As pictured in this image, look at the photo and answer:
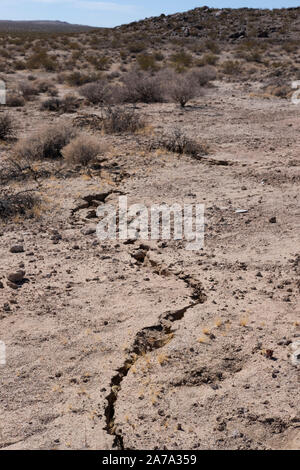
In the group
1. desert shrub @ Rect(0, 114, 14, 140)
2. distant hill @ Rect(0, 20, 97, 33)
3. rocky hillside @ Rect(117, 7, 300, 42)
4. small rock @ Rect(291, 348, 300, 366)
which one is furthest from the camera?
A: distant hill @ Rect(0, 20, 97, 33)

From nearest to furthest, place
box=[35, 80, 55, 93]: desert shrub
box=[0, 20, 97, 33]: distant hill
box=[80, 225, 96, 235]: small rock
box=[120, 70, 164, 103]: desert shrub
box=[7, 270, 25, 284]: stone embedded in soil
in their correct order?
box=[7, 270, 25, 284]: stone embedded in soil < box=[80, 225, 96, 235]: small rock < box=[120, 70, 164, 103]: desert shrub < box=[35, 80, 55, 93]: desert shrub < box=[0, 20, 97, 33]: distant hill

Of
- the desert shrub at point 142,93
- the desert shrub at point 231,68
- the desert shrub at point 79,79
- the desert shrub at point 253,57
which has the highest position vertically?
the desert shrub at point 253,57

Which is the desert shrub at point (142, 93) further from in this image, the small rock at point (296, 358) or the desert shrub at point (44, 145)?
the small rock at point (296, 358)

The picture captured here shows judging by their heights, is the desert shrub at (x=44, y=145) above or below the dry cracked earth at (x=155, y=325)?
above

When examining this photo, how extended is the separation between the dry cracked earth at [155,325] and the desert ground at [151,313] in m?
0.01

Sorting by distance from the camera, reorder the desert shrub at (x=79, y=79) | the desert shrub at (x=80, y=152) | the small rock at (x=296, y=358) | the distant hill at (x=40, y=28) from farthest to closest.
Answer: the distant hill at (x=40, y=28), the desert shrub at (x=79, y=79), the desert shrub at (x=80, y=152), the small rock at (x=296, y=358)

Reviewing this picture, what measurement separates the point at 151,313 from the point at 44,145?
5.70 m

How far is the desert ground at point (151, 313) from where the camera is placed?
332 centimetres

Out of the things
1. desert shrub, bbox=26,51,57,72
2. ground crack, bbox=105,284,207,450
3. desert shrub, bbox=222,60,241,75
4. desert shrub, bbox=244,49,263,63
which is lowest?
ground crack, bbox=105,284,207,450

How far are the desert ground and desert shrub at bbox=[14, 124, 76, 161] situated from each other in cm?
70

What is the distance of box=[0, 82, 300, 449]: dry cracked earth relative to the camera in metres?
3.29

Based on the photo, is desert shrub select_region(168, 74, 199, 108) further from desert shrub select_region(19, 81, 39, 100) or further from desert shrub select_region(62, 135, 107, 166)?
desert shrub select_region(62, 135, 107, 166)

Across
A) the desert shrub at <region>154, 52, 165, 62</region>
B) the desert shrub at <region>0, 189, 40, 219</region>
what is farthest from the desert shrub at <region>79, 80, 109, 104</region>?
the desert shrub at <region>154, 52, 165, 62</region>

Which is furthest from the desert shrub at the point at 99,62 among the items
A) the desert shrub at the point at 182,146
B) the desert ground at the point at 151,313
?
the desert ground at the point at 151,313
